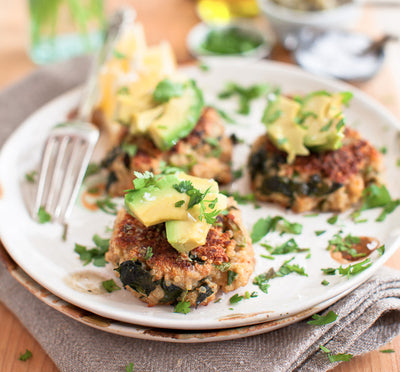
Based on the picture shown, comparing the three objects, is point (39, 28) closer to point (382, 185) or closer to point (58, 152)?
point (58, 152)

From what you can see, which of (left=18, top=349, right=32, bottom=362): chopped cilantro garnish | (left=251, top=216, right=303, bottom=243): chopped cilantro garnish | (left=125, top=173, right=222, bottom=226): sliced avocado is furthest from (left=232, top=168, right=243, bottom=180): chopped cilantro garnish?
(left=18, top=349, right=32, bottom=362): chopped cilantro garnish

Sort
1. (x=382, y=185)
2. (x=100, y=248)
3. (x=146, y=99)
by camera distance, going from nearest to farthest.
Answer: (x=100, y=248) → (x=382, y=185) → (x=146, y=99)

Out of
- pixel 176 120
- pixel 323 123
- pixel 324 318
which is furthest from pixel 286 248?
pixel 176 120

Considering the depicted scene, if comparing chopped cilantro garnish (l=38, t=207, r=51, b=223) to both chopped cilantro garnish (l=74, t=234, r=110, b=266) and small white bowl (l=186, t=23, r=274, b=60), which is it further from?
small white bowl (l=186, t=23, r=274, b=60)

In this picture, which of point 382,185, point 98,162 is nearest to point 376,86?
point 382,185

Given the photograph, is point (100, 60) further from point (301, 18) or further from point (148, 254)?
point (148, 254)

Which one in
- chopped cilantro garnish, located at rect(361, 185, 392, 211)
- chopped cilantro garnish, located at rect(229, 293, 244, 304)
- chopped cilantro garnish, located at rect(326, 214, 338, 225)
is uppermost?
chopped cilantro garnish, located at rect(229, 293, 244, 304)
